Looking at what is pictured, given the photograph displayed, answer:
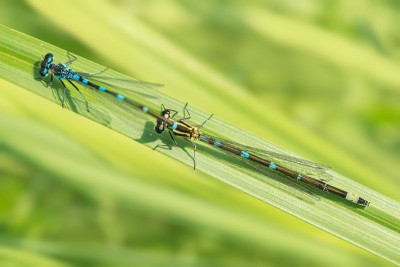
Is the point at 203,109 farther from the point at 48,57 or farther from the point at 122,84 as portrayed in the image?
the point at 48,57

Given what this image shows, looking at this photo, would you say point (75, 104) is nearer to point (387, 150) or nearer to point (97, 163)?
point (97, 163)

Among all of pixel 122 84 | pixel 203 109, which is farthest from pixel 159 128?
pixel 203 109

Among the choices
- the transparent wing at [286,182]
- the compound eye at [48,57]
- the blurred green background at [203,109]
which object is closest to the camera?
the transparent wing at [286,182]

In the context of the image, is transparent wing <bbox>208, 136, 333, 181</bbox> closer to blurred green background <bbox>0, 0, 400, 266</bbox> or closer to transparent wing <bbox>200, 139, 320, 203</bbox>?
transparent wing <bbox>200, 139, 320, 203</bbox>

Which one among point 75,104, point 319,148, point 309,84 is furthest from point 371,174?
point 75,104

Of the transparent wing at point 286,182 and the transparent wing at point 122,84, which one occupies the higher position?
the transparent wing at point 122,84

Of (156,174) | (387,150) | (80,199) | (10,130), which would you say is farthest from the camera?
(387,150)

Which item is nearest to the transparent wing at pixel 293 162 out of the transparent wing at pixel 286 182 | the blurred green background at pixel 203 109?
the transparent wing at pixel 286 182

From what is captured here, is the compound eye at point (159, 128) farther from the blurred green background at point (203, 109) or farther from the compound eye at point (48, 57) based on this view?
the compound eye at point (48, 57)
